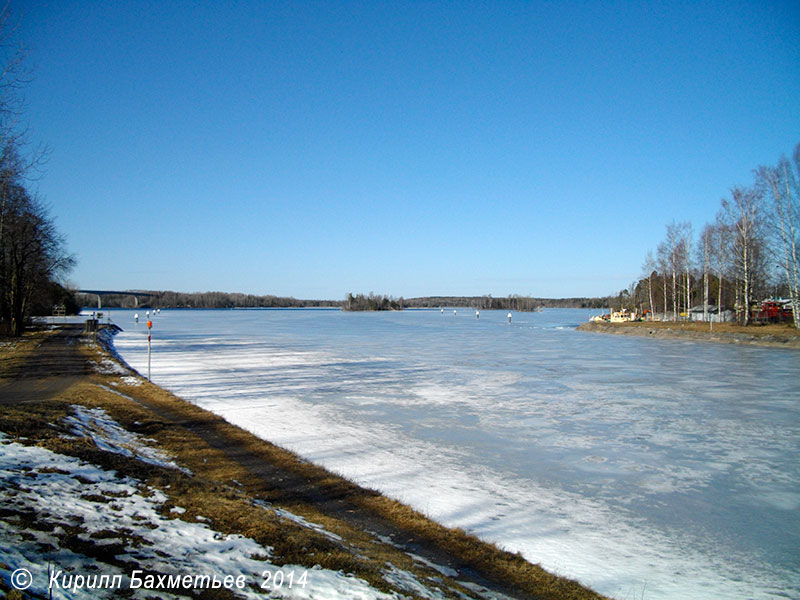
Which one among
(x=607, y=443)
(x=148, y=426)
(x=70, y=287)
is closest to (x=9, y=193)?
(x=148, y=426)

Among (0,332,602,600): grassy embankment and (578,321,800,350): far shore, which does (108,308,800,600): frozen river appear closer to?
(0,332,602,600): grassy embankment

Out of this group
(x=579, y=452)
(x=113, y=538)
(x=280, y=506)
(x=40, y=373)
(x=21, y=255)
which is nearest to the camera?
(x=113, y=538)

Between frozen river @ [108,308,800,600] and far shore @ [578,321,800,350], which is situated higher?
far shore @ [578,321,800,350]

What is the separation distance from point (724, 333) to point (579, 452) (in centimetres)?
3673

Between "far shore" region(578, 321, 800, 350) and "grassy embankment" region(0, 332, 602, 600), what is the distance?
118 feet

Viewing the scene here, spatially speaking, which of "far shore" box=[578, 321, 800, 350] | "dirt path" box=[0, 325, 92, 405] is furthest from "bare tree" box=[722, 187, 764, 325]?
"dirt path" box=[0, 325, 92, 405]

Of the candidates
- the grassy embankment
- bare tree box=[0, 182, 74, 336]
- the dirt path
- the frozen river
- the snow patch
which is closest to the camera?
the snow patch

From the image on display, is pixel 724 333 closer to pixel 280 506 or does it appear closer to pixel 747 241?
pixel 747 241

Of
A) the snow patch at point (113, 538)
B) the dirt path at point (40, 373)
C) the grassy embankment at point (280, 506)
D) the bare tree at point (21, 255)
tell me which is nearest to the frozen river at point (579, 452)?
the grassy embankment at point (280, 506)

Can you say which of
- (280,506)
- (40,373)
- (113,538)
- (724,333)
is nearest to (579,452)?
(280,506)

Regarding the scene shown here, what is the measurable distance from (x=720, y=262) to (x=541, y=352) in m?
30.3

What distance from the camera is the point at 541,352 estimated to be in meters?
29.4

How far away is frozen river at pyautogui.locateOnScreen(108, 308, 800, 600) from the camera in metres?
5.71

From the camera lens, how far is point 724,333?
3941 centimetres
